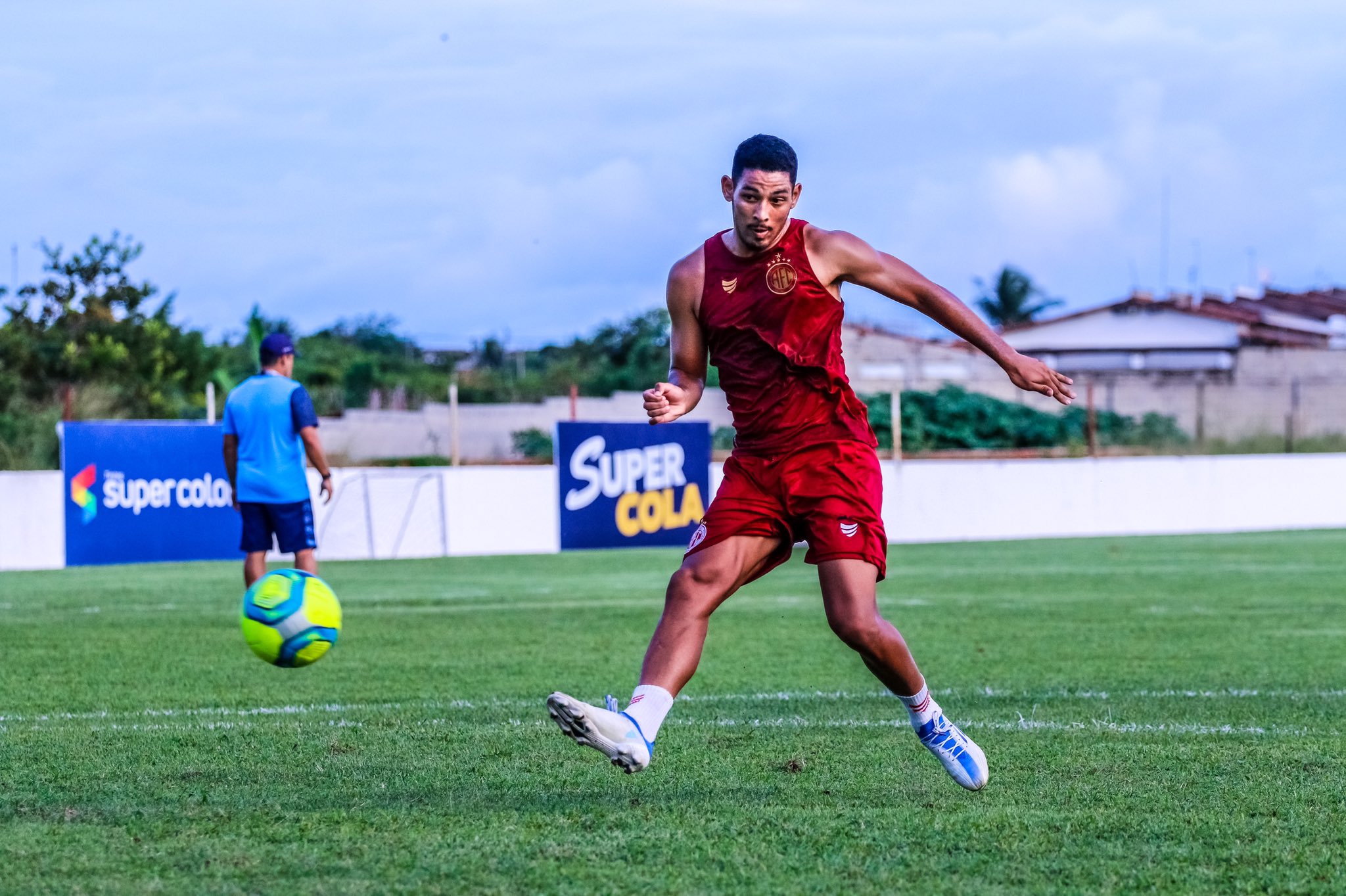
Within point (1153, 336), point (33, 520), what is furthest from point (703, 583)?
point (1153, 336)

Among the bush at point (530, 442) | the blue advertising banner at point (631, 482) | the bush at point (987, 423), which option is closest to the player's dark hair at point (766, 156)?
the blue advertising banner at point (631, 482)

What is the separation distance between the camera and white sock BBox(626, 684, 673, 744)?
487 centimetres

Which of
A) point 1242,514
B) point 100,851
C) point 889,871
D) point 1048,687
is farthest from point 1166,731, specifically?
point 1242,514

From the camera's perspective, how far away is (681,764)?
586cm

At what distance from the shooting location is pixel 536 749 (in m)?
6.22

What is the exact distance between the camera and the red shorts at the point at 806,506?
5.17 metres

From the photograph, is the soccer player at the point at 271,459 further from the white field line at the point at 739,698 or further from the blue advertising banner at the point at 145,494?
the blue advertising banner at the point at 145,494

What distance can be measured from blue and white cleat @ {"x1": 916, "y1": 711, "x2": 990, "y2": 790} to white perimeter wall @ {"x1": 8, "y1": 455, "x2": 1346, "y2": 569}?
52.2ft

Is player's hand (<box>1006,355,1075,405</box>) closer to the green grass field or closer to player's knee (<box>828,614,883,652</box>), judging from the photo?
player's knee (<box>828,614,883,652</box>)

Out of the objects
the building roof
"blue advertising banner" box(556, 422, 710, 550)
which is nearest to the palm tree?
the building roof

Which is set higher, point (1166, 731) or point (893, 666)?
point (893, 666)

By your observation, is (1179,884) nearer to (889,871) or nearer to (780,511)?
(889,871)

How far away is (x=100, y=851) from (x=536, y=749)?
2.07 meters

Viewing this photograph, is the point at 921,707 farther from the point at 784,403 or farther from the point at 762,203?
the point at 762,203
